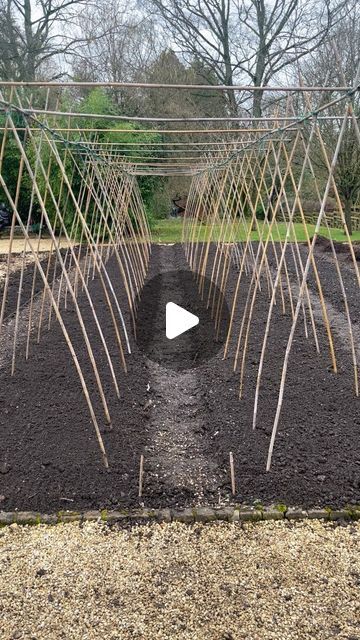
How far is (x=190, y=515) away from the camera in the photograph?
3006mm

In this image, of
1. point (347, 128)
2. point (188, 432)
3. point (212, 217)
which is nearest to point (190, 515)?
point (188, 432)

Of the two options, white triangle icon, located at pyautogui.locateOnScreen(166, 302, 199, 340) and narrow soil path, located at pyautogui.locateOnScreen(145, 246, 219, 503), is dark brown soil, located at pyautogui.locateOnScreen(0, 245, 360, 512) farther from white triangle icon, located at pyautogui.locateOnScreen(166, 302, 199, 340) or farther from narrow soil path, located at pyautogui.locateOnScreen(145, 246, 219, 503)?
white triangle icon, located at pyautogui.locateOnScreen(166, 302, 199, 340)

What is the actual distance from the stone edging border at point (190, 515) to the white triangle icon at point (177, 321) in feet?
12.0

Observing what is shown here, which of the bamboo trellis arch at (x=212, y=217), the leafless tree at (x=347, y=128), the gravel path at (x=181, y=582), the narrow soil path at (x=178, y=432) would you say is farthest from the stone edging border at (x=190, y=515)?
the leafless tree at (x=347, y=128)

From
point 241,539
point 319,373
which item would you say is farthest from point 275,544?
point 319,373

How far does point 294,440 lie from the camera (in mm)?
3682

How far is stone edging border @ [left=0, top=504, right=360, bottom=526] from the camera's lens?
9.82 ft

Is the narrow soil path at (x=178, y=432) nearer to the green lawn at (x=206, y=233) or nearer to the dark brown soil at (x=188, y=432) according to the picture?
the dark brown soil at (x=188, y=432)

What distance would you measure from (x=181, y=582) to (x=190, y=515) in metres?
0.50

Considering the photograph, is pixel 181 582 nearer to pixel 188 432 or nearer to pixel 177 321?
pixel 188 432

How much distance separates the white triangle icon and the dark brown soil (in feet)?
3.76

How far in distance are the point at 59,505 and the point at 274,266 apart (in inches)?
365

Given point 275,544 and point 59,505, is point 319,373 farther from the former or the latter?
point 59,505

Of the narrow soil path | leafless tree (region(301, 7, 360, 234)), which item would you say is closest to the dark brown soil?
the narrow soil path
